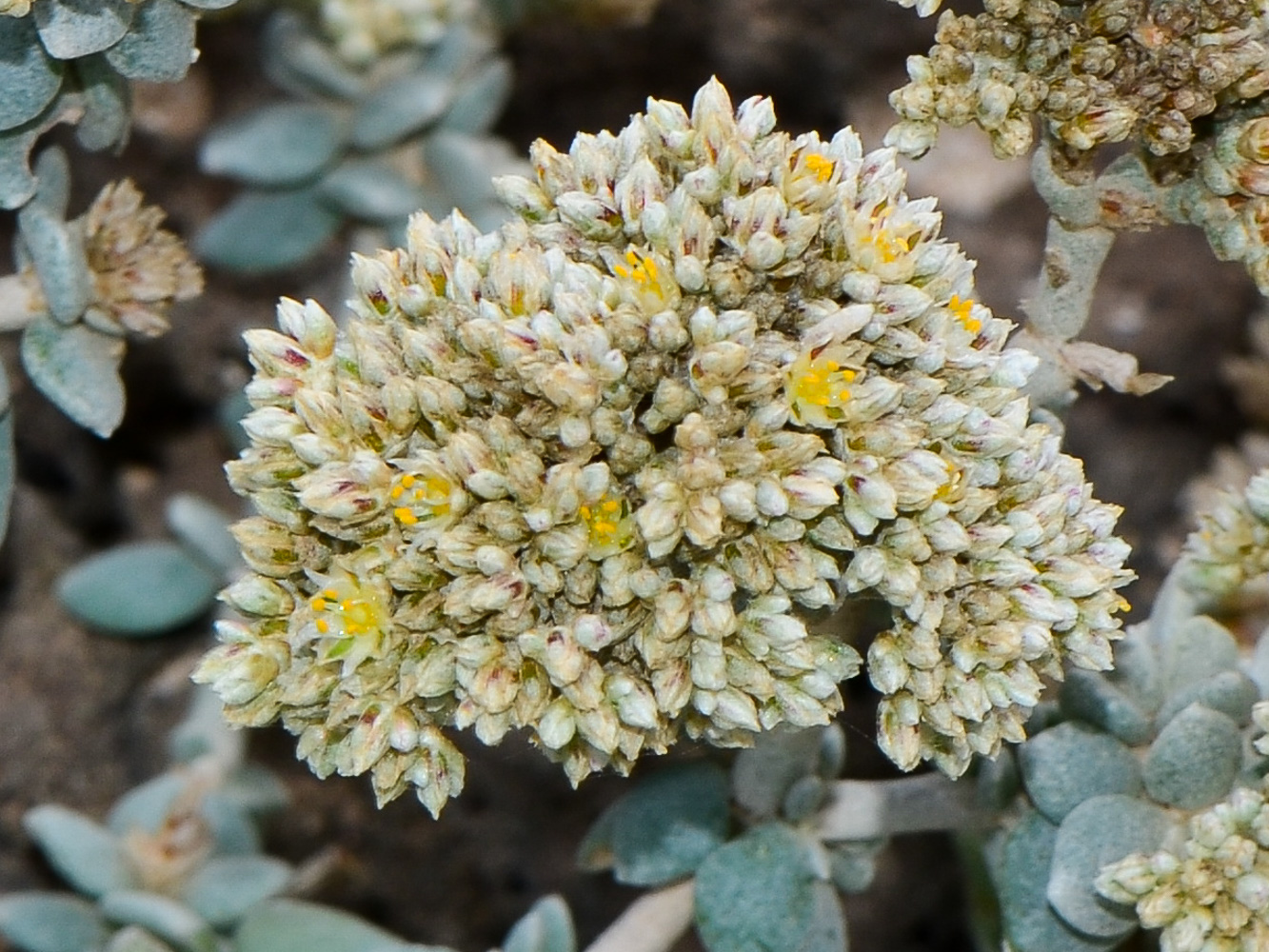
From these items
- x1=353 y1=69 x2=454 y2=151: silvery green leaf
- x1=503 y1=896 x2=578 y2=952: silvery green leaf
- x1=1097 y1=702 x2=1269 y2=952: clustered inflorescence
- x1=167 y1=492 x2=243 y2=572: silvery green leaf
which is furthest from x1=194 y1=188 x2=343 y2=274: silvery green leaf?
x1=1097 y1=702 x2=1269 y2=952: clustered inflorescence

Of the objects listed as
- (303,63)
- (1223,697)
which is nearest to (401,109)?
(303,63)

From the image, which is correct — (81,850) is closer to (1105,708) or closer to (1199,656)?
(1105,708)

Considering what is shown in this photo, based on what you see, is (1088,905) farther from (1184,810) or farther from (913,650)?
(913,650)

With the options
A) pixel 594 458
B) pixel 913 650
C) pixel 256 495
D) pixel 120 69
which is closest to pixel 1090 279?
pixel 913 650

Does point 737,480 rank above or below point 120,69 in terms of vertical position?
below

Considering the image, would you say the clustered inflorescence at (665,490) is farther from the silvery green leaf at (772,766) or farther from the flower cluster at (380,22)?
the flower cluster at (380,22)

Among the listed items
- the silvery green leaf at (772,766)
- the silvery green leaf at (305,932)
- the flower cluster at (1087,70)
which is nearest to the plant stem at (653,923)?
the silvery green leaf at (772,766)
